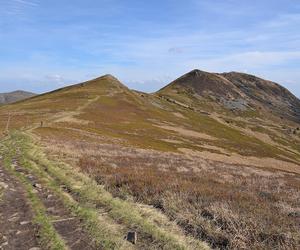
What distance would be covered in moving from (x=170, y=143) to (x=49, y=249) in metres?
68.7

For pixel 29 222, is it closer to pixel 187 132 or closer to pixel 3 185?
pixel 3 185

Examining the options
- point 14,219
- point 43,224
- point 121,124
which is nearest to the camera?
point 43,224

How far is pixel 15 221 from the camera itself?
39.4 feet

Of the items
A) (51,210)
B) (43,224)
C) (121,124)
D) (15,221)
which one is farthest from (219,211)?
(121,124)

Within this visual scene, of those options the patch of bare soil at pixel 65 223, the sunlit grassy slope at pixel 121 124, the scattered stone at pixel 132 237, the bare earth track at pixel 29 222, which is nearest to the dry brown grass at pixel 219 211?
the scattered stone at pixel 132 237

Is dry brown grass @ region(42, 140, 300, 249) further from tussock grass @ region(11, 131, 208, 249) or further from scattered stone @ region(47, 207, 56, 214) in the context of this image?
scattered stone @ region(47, 207, 56, 214)

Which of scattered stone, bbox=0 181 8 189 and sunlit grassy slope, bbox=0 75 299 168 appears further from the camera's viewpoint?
sunlit grassy slope, bbox=0 75 299 168

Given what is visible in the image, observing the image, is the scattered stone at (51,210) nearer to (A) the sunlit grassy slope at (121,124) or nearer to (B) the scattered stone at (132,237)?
(B) the scattered stone at (132,237)

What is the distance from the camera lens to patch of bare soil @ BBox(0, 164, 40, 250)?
33.8 feet

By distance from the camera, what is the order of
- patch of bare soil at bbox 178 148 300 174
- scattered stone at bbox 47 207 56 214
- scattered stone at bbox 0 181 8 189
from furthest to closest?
1. patch of bare soil at bbox 178 148 300 174
2. scattered stone at bbox 0 181 8 189
3. scattered stone at bbox 47 207 56 214

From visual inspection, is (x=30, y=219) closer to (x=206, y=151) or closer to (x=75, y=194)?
(x=75, y=194)

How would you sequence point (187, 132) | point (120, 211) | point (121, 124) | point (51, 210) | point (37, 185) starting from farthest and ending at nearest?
point (187, 132), point (121, 124), point (37, 185), point (120, 211), point (51, 210)

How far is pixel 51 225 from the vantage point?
38.2 feet

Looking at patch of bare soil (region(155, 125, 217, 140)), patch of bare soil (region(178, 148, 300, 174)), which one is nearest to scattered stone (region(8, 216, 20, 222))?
patch of bare soil (region(178, 148, 300, 174))
